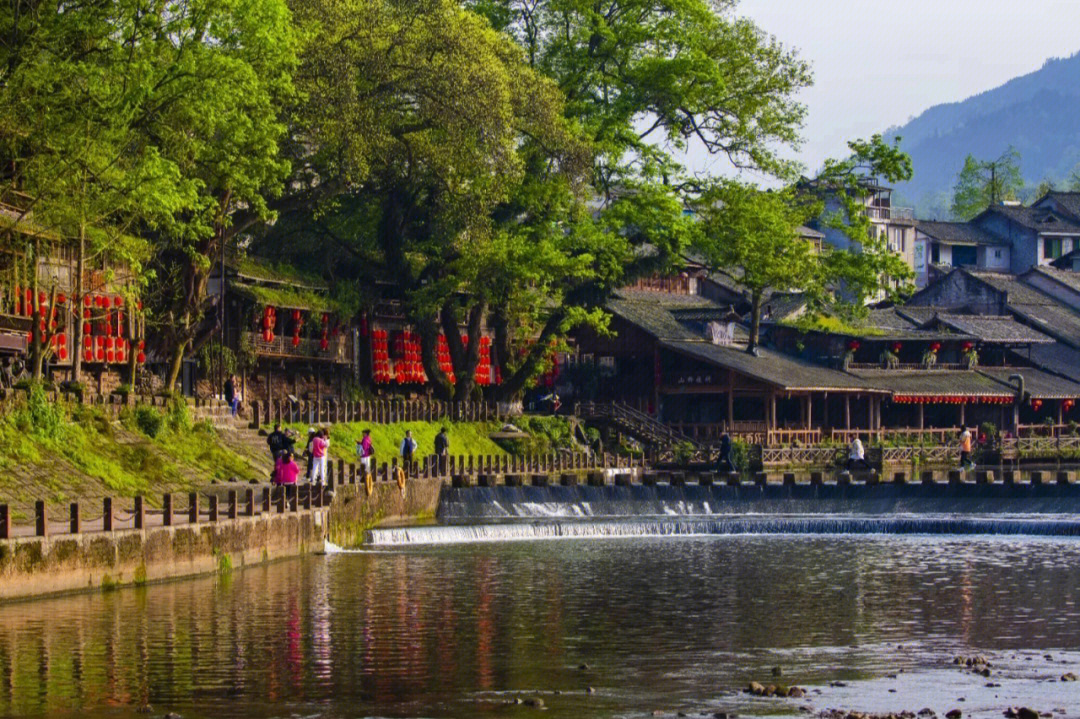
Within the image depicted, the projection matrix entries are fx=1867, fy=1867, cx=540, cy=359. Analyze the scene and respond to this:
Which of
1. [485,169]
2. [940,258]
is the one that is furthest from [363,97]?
[940,258]

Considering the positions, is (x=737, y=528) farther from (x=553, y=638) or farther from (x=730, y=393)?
(x=730, y=393)

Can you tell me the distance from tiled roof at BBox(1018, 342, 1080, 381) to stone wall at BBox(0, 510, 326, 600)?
2442 inches

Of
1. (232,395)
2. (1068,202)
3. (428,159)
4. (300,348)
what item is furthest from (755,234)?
(1068,202)

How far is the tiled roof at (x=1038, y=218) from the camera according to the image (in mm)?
119750

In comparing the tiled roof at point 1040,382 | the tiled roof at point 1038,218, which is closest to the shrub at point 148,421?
the tiled roof at point 1040,382

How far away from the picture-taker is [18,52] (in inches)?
1554

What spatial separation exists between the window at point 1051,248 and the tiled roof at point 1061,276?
1367 cm

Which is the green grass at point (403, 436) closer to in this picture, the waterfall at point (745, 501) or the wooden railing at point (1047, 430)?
the waterfall at point (745, 501)

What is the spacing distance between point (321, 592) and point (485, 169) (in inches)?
1225

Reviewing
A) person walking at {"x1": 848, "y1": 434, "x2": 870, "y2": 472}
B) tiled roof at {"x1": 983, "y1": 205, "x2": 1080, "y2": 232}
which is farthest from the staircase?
tiled roof at {"x1": 983, "y1": 205, "x2": 1080, "y2": 232}

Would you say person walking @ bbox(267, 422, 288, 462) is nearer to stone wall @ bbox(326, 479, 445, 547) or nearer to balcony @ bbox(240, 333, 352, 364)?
stone wall @ bbox(326, 479, 445, 547)

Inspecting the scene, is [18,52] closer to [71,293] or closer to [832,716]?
[71,293]

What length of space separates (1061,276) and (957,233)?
19115mm

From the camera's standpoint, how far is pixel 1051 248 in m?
120
